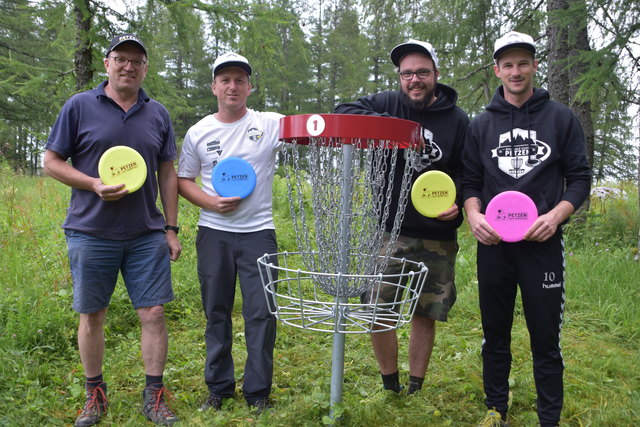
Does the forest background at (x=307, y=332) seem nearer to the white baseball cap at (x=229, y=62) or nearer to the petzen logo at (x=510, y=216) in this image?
the petzen logo at (x=510, y=216)

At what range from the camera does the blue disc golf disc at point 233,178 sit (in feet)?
8.45

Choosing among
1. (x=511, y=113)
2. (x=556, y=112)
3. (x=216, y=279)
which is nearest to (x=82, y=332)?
(x=216, y=279)

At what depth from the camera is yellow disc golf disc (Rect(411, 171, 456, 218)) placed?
7.88 ft

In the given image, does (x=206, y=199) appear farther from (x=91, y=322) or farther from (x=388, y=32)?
(x=388, y=32)

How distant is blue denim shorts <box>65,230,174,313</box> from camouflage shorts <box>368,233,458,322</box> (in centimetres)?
123

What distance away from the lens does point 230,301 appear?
290 cm

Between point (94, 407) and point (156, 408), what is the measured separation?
1.13 ft

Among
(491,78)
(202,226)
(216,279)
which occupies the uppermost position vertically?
(491,78)

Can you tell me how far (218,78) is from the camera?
2787 millimetres

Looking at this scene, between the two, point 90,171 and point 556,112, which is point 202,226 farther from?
point 556,112

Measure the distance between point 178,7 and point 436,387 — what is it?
4.43 m

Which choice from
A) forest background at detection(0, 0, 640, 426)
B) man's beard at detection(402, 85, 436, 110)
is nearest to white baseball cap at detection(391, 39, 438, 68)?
man's beard at detection(402, 85, 436, 110)

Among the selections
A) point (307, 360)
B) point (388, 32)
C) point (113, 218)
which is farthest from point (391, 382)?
point (388, 32)

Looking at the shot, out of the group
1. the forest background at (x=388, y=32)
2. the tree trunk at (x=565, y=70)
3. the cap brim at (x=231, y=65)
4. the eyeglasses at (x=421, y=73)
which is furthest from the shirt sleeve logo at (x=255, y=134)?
the tree trunk at (x=565, y=70)
